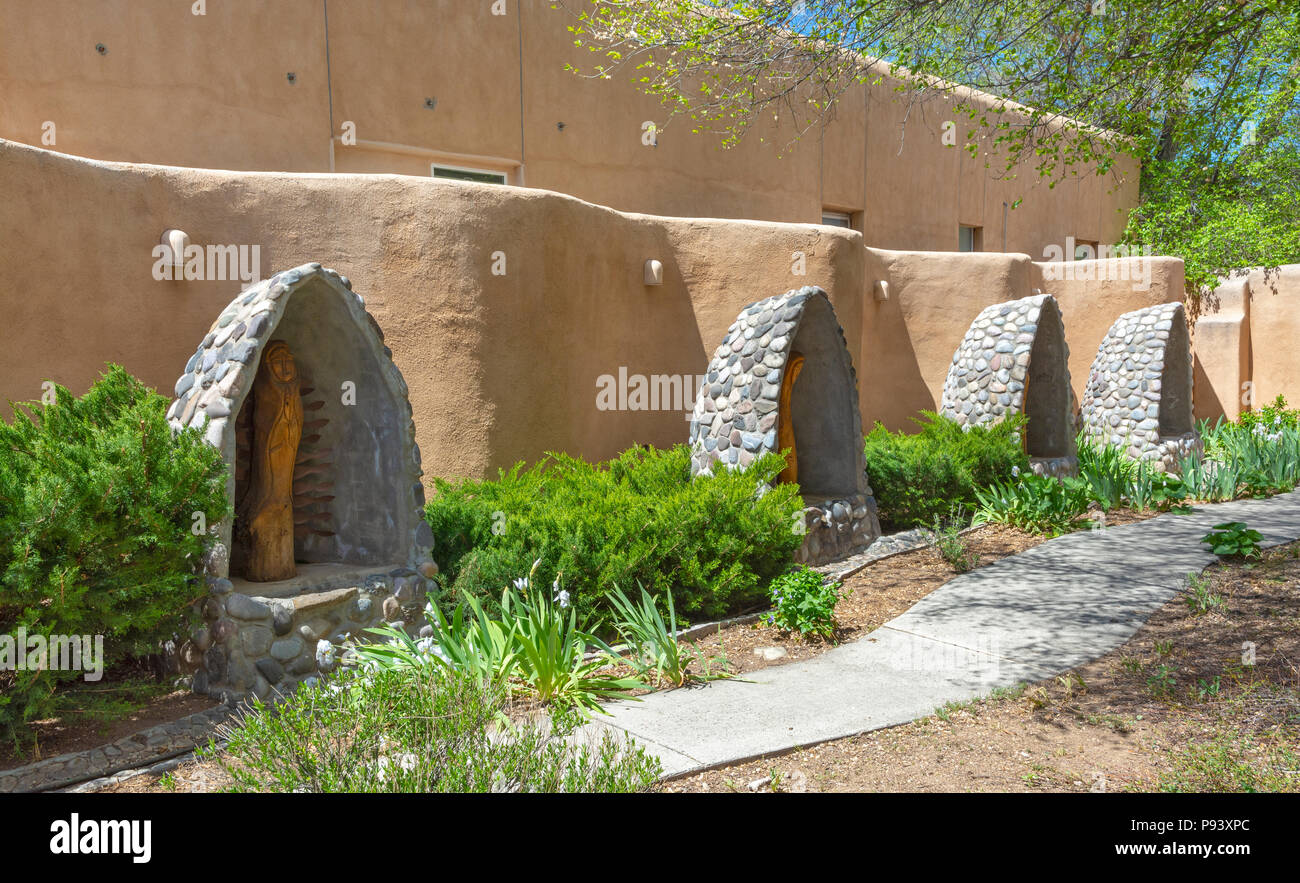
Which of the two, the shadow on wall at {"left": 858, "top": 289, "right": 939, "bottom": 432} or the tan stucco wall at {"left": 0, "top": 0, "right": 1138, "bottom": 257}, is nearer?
the tan stucco wall at {"left": 0, "top": 0, "right": 1138, "bottom": 257}

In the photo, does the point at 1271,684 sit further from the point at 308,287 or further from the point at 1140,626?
the point at 308,287

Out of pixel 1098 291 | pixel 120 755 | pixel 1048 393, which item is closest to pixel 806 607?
pixel 120 755

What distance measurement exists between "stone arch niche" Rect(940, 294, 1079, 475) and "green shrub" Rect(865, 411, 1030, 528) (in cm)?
112

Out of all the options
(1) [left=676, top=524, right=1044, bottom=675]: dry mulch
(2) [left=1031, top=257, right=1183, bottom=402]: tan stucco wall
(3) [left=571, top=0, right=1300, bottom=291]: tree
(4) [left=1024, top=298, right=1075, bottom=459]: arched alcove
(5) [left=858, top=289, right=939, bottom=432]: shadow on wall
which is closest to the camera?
(1) [left=676, top=524, right=1044, bottom=675]: dry mulch

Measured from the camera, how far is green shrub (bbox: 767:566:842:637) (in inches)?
237

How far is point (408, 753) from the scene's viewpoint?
137 inches

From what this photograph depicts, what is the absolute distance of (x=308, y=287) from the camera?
5520mm

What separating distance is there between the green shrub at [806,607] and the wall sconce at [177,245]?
5.51 metres

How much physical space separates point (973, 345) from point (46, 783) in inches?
412

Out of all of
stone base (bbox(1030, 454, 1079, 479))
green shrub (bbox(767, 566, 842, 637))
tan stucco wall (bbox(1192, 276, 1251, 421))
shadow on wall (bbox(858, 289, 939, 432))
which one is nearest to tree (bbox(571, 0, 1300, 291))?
tan stucco wall (bbox(1192, 276, 1251, 421))

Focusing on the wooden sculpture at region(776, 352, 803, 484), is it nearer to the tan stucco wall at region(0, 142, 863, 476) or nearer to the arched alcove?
the tan stucco wall at region(0, 142, 863, 476)

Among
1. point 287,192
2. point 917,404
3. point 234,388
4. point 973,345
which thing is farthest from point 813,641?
point 917,404

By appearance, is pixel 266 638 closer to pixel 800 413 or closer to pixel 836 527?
pixel 836 527

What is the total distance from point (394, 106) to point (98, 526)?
323 inches
